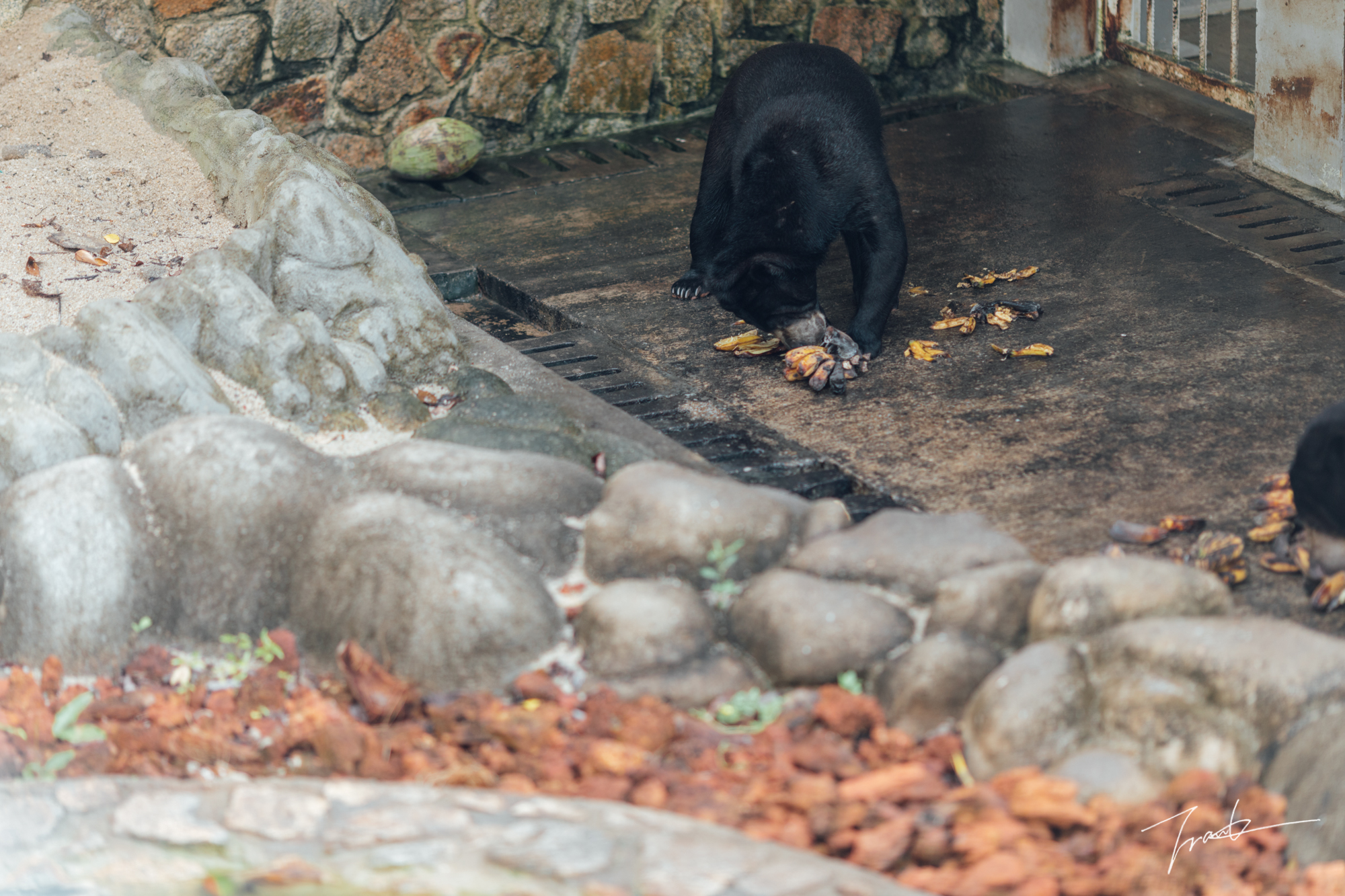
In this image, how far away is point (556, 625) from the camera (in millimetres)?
2311

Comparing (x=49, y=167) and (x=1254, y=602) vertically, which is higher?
(x=49, y=167)

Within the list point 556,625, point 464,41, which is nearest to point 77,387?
point 556,625

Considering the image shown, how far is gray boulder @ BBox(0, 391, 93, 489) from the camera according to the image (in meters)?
2.68

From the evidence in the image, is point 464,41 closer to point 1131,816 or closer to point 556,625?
point 556,625

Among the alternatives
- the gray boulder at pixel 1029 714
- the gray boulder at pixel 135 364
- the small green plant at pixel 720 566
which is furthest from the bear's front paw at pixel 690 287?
the gray boulder at pixel 1029 714

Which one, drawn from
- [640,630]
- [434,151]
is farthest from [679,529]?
[434,151]

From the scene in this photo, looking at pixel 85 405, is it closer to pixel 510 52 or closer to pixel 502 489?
pixel 502 489

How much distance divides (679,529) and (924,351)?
6.55 feet

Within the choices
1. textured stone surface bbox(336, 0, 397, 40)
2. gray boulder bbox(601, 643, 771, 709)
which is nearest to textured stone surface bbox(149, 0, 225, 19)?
textured stone surface bbox(336, 0, 397, 40)

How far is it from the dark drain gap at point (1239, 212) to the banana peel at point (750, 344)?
1.94 meters

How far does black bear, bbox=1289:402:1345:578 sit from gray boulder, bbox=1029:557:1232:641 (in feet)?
1.84

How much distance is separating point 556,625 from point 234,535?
25.7 inches

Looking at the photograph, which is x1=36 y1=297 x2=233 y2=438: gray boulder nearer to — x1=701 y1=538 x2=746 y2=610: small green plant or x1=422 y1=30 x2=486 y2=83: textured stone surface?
x1=701 y1=538 x2=746 y2=610: small green plant

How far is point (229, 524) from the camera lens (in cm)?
247
